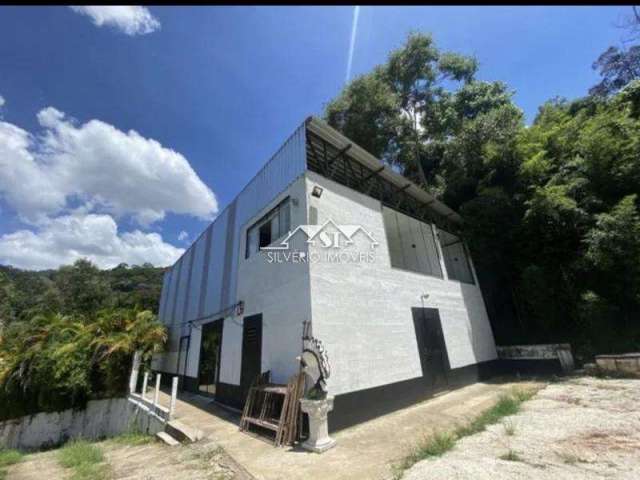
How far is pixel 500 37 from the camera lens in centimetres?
673

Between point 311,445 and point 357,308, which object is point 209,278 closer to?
point 357,308

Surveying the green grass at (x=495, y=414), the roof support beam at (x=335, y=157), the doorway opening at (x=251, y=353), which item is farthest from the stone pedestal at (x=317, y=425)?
the roof support beam at (x=335, y=157)

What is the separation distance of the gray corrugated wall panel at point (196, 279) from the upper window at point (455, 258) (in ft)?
34.3

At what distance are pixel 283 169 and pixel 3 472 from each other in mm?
8723

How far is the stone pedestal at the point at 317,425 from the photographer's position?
164 inches

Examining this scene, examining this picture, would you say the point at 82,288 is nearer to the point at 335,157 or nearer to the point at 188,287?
the point at 188,287

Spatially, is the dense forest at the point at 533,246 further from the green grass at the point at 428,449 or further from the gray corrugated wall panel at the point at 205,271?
the green grass at the point at 428,449

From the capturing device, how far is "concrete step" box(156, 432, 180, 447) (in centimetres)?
509

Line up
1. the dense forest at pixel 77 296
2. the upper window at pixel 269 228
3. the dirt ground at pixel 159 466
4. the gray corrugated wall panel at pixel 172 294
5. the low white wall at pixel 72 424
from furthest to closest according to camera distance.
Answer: the dense forest at pixel 77 296 → the gray corrugated wall panel at pixel 172 294 → the low white wall at pixel 72 424 → the upper window at pixel 269 228 → the dirt ground at pixel 159 466

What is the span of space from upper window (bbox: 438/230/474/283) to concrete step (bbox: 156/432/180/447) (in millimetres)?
10558

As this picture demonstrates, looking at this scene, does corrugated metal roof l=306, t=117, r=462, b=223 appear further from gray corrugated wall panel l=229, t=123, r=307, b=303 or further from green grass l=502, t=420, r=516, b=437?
green grass l=502, t=420, r=516, b=437

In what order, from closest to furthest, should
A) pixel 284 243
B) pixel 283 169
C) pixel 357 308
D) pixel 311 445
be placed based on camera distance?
pixel 311 445 < pixel 357 308 < pixel 284 243 < pixel 283 169

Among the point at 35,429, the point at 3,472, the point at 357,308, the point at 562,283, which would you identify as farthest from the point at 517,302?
the point at 35,429

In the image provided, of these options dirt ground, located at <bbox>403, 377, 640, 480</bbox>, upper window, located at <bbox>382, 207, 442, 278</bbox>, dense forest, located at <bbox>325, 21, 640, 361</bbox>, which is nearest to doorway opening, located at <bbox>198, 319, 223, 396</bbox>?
upper window, located at <bbox>382, 207, 442, 278</bbox>
